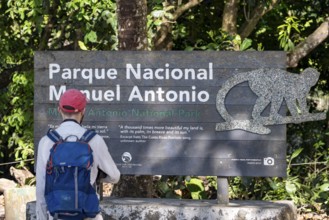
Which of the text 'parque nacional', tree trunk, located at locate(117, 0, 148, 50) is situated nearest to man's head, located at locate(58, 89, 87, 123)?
the text 'parque nacional'

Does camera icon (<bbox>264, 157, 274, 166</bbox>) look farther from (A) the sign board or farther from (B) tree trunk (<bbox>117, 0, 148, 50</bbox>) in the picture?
(B) tree trunk (<bbox>117, 0, 148, 50</bbox>)

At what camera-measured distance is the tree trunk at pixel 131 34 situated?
7938mm

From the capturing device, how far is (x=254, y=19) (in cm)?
1148

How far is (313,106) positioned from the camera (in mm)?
13992

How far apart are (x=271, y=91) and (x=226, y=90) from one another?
1.30 ft

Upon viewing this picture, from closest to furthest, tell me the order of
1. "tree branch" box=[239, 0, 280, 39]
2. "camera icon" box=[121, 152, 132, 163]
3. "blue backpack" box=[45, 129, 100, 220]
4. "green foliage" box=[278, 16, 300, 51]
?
1. "blue backpack" box=[45, 129, 100, 220]
2. "camera icon" box=[121, 152, 132, 163]
3. "green foliage" box=[278, 16, 300, 51]
4. "tree branch" box=[239, 0, 280, 39]

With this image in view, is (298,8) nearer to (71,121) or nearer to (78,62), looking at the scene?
(78,62)

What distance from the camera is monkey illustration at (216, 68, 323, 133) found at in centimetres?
724

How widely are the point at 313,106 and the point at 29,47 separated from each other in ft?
16.2

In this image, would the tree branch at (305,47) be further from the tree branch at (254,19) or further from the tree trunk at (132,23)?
the tree trunk at (132,23)

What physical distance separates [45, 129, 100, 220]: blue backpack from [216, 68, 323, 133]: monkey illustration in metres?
2.51

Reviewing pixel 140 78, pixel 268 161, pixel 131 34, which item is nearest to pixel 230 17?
pixel 131 34

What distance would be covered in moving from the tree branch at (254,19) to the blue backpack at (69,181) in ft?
21.9

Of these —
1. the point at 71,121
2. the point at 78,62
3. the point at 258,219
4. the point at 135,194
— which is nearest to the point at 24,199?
the point at 135,194
